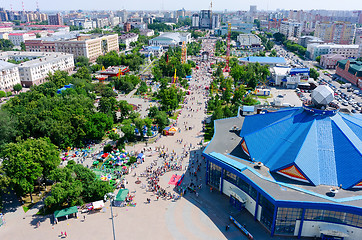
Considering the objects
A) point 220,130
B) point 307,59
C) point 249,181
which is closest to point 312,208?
point 249,181

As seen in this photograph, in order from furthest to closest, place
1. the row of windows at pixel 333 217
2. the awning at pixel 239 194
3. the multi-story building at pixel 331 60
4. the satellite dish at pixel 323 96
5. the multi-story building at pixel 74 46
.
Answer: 1. the multi-story building at pixel 74 46
2. the multi-story building at pixel 331 60
3. the satellite dish at pixel 323 96
4. the awning at pixel 239 194
5. the row of windows at pixel 333 217

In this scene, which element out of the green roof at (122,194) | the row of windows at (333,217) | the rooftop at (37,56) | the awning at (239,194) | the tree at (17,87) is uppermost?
the rooftop at (37,56)

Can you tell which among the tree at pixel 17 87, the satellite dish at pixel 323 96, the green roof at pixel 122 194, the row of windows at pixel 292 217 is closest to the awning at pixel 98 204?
the green roof at pixel 122 194

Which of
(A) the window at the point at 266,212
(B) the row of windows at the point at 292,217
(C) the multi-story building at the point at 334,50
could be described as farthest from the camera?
(C) the multi-story building at the point at 334,50

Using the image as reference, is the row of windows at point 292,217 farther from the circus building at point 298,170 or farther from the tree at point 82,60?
the tree at point 82,60

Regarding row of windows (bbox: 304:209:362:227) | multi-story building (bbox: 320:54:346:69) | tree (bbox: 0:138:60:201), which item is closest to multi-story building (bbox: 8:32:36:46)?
tree (bbox: 0:138:60:201)

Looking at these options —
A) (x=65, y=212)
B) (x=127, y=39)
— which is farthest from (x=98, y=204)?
(x=127, y=39)

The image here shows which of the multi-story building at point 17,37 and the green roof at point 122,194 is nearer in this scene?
the green roof at point 122,194
